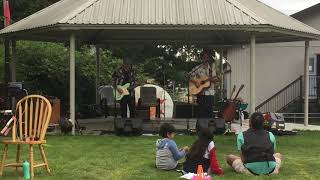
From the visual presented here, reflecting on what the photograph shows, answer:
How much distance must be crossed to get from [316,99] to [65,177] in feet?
52.3

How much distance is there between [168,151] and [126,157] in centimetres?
187

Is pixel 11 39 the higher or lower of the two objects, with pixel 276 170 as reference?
higher

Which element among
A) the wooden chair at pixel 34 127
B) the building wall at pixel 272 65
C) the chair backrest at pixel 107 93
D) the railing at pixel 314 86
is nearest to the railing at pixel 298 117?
the railing at pixel 314 86

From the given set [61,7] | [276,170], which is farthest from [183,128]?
[276,170]

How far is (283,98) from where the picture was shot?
23.2 metres

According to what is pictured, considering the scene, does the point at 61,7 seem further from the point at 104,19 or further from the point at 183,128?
the point at 183,128

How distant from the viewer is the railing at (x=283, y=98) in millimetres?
23016

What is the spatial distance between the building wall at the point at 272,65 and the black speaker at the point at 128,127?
9308 mm

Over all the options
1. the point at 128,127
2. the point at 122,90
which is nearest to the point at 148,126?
the point at 122,90

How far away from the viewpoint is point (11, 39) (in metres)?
17.3

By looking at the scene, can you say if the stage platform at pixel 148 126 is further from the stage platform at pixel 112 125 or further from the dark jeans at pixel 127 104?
the dark jeans at pixel 127 104

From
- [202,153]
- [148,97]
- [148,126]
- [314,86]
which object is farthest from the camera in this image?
[314,86]

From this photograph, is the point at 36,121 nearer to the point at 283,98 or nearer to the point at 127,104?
the point at 127,104

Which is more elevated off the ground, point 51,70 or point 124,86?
point 51,70
